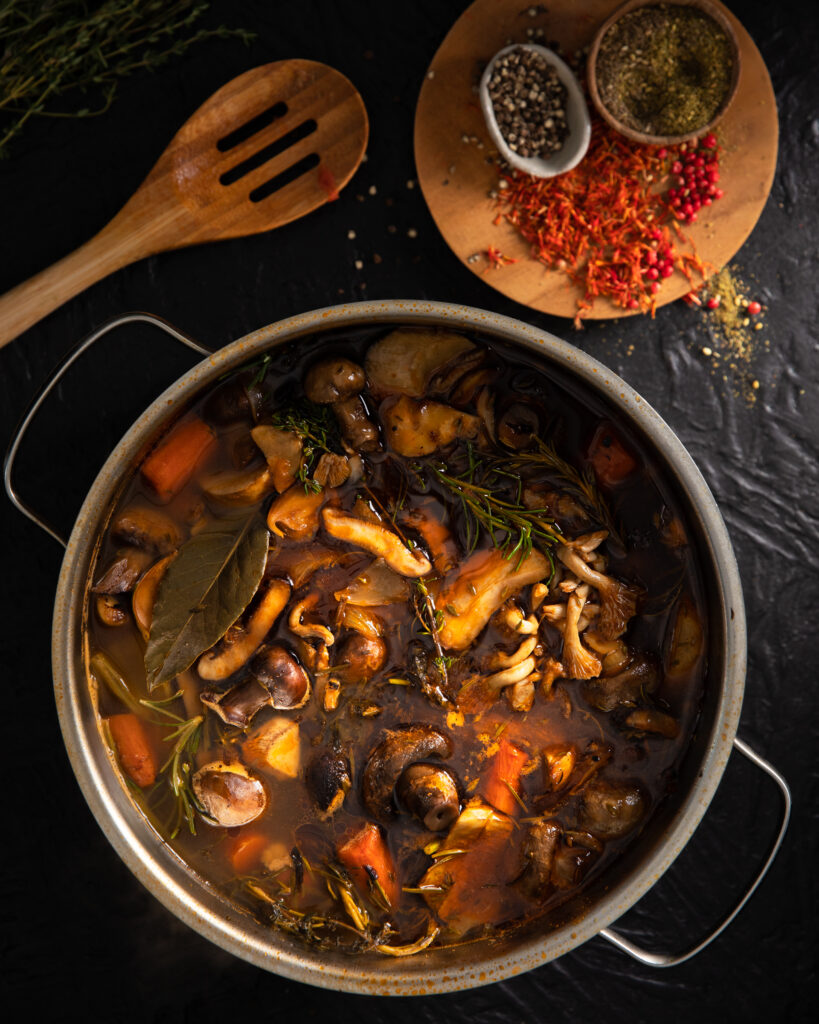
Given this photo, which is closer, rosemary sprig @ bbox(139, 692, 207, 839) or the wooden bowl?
rosemary sprig @ bbox(139, 692, 207, 839)

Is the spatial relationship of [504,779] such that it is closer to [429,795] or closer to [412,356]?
[429,795]

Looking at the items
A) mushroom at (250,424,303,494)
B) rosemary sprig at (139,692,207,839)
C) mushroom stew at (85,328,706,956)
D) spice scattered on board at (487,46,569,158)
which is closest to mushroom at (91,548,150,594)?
mushroom stew at (85,328,706,956)

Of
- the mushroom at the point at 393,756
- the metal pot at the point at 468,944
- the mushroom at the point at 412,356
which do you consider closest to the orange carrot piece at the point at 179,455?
the metal pot at the point at 468,944

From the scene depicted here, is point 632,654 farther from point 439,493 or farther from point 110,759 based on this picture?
point 110,759

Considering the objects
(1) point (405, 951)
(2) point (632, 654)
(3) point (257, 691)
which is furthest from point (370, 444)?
(1) point (405, 951)

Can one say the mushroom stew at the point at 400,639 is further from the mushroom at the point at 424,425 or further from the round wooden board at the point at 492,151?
the round wooden board at the point at 492,151

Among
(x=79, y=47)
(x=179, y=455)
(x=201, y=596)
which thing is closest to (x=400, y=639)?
(x=201, y=596)

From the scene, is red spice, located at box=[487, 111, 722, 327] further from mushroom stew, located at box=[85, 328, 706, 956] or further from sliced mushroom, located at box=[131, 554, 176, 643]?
sliced mushroom, located at box=[131, 554, 176, 643]
